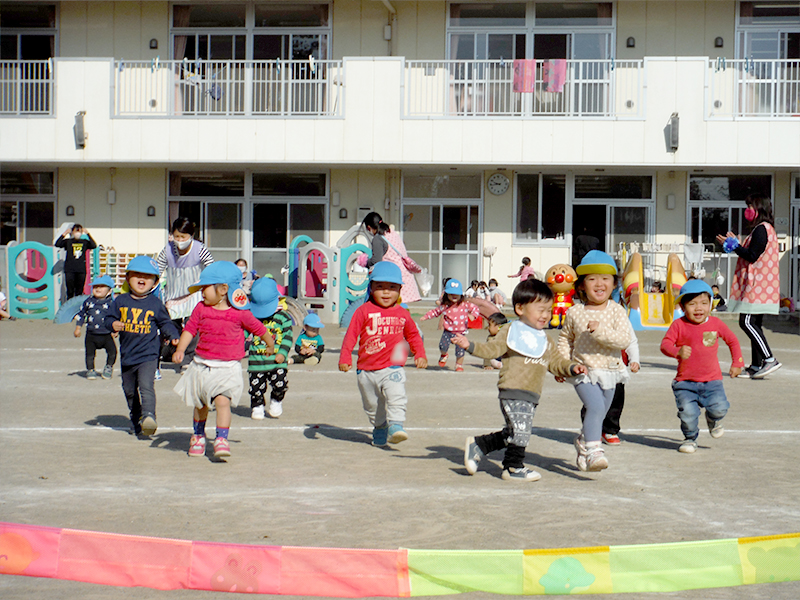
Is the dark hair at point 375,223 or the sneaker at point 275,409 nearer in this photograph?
the sneaker at point 275,409

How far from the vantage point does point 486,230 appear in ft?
77.8

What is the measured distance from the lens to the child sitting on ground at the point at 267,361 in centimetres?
859

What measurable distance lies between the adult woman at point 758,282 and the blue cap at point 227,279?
6.35 meters

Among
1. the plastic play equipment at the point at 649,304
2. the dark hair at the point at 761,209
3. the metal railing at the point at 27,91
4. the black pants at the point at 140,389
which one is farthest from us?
the metal railing at the point at 27,91

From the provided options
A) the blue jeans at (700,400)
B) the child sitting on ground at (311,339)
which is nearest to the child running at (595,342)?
the blue jeans at (700,400)

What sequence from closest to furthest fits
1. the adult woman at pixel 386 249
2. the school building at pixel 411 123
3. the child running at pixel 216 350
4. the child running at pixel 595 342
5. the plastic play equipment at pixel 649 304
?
the child running at pixel 595 342, the child running at pixel 216 350, the adult woman at pixel 386 249, the plastic play equipment at pixel 649 304, the school building at pixel 411 123

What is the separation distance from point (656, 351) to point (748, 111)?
9.48 metres

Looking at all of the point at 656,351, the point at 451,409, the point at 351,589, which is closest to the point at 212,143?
the point at 656,351

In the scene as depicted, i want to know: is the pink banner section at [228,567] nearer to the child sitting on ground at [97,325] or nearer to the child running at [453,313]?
the child sitting on ground at [97,325]

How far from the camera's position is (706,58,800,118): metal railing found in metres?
21.4

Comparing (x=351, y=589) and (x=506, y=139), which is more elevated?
(x=506, y=139)

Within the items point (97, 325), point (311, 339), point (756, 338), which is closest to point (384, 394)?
point (311, 339)

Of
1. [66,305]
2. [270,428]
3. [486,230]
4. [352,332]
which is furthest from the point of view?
[486,230]

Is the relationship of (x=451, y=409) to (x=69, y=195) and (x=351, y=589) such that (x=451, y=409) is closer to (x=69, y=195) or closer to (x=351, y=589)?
(x=351, y=589)
